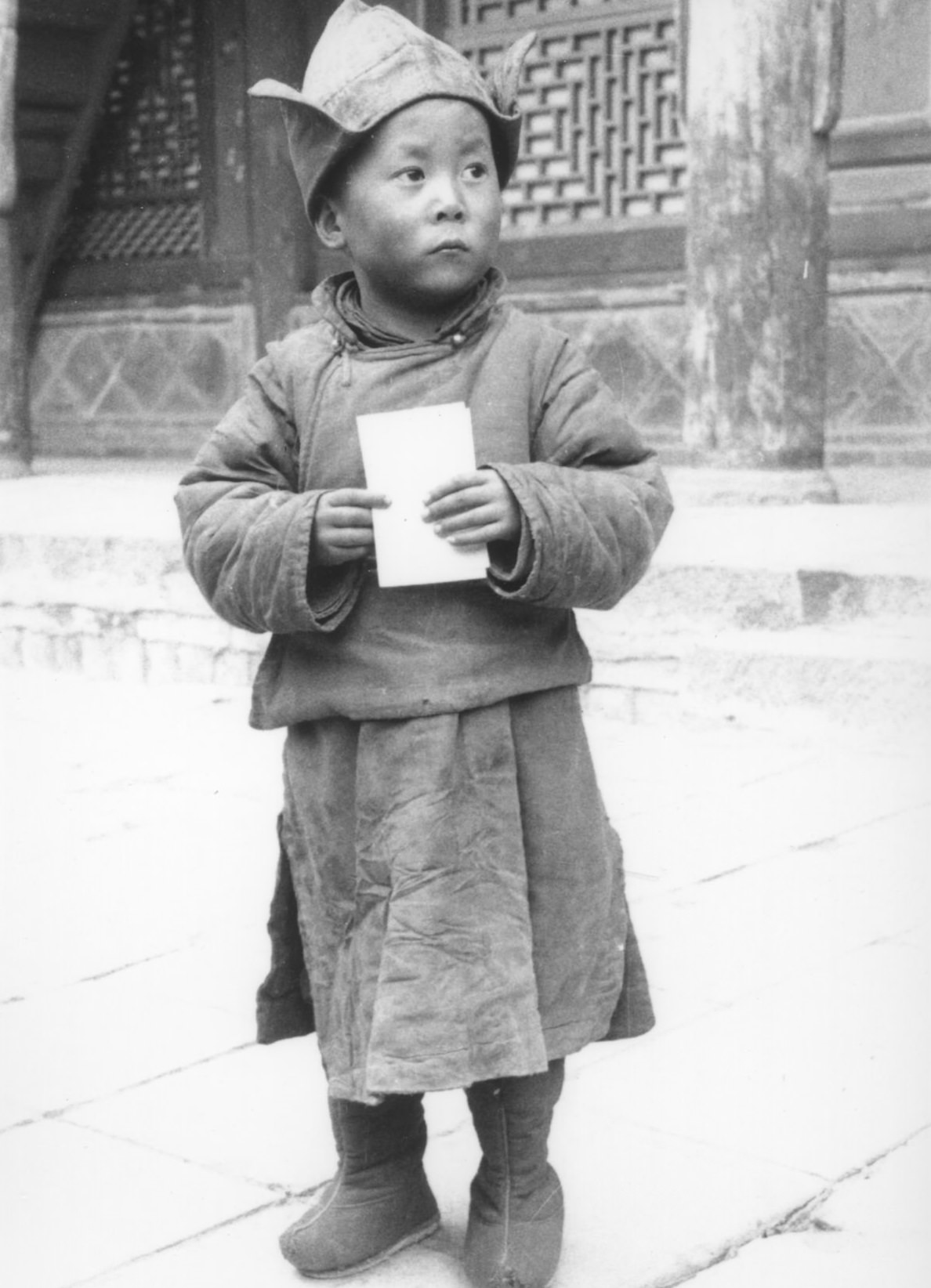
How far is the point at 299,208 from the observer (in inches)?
359

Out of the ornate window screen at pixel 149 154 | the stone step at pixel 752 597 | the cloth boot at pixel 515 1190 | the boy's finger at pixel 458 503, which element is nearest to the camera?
the boy's finger at pixel 458 503

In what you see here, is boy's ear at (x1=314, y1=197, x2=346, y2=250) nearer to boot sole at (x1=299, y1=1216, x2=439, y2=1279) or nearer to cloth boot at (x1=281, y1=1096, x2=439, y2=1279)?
cloth boot at (x1=281, y1=1096, x2=439, y2=1279)

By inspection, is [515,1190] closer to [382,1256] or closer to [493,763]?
[382,1256]

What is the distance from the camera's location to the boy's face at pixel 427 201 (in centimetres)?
212

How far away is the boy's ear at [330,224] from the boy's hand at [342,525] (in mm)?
330

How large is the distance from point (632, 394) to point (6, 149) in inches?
108

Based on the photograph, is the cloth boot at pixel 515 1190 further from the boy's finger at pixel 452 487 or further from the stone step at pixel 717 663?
the stone step at pixel 717 663

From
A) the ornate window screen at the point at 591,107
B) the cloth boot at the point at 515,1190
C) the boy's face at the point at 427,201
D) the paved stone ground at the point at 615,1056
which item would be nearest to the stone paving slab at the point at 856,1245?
the paved stone ground at the point at 615,1056

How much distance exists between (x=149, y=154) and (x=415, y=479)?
327 inches

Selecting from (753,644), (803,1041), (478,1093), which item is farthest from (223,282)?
(478,1093)

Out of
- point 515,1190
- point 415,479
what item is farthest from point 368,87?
point 515,1190

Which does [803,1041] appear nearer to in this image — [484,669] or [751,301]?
[484,669]

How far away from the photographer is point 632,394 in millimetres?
7922

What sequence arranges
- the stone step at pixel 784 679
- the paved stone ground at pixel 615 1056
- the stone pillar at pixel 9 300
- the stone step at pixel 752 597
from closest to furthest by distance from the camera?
the paved stone ground at pixel 615 1056, the stone step at pixel 784 679, the stone step at pixel 752 597, the stone pillar at pixel 9 300
